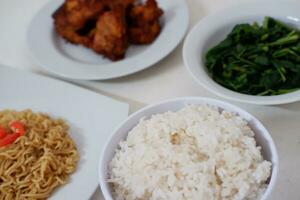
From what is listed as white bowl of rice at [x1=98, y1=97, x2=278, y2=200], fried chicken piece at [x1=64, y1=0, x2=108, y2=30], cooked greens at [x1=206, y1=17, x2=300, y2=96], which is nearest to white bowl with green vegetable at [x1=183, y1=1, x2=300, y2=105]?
cooked greens at [x1=206, y1=17, x2=300, y2=96]

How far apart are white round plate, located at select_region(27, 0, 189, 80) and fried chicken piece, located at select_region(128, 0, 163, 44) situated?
27 mm

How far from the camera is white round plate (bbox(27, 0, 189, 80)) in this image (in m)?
1.48

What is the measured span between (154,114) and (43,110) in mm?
516

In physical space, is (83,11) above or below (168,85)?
above

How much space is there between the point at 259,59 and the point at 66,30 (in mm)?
751

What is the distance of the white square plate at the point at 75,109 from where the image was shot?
1160 mm

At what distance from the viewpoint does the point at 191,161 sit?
0.88 m

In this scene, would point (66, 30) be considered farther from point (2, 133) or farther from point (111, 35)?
point (2, 133)

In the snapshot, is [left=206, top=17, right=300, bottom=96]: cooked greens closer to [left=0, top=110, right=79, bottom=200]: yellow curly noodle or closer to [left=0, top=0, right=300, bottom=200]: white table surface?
[left=0, top=0, right=300, bottom=200]: white table surface

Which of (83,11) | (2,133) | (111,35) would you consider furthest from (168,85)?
(2,133)

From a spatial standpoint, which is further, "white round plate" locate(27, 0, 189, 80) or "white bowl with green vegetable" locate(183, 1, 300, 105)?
"white round plate" locate(27, 0, 189, 80)

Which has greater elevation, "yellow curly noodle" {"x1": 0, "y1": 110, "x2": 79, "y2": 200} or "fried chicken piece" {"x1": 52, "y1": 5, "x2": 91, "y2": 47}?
"fried chicken piece" {"x1": 52, "y1": 5, "x2": 91, "y2": 47}

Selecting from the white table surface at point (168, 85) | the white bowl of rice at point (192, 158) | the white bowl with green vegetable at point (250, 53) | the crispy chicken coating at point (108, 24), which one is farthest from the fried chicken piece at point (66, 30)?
the white bowl of rice at point (192, 158)

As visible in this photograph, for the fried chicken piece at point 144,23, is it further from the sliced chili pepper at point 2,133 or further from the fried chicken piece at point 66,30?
the sliced chili pepper at point 2,133
